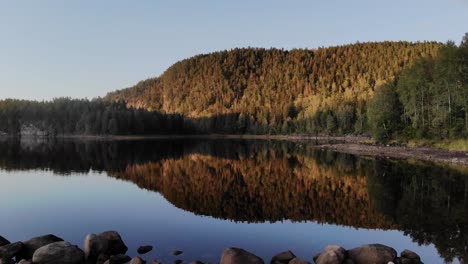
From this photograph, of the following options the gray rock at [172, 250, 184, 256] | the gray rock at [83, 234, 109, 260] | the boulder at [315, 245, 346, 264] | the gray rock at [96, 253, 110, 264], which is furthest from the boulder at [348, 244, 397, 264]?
the gray rock at [83, 234, 109, 260]

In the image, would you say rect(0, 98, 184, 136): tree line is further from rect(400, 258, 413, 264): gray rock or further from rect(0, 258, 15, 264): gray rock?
rect(400, 258, 413, 264): gray rock

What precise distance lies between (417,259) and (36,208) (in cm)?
2298

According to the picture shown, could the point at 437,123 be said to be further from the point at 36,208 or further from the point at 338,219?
the point at 36,208

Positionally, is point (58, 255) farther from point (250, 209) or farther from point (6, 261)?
point (250, 209)

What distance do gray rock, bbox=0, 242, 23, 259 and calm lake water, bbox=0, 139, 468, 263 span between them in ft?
10.6

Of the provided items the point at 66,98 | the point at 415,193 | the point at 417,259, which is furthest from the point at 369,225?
the point at 66,98

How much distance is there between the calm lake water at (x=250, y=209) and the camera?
59.1ft

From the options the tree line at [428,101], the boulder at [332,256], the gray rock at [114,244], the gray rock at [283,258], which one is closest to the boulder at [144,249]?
the gray rock at [114,244]

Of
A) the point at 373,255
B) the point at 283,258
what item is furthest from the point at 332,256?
the point at 283,258

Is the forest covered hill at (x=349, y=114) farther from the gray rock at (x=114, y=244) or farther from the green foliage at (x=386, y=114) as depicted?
the gray rock at (x=114, y=244)

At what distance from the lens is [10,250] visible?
Result: 15.1m

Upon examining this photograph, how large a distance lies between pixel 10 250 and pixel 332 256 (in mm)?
12430

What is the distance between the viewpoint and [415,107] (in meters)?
67.1

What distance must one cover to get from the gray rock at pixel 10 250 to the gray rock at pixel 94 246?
8.49 feet
